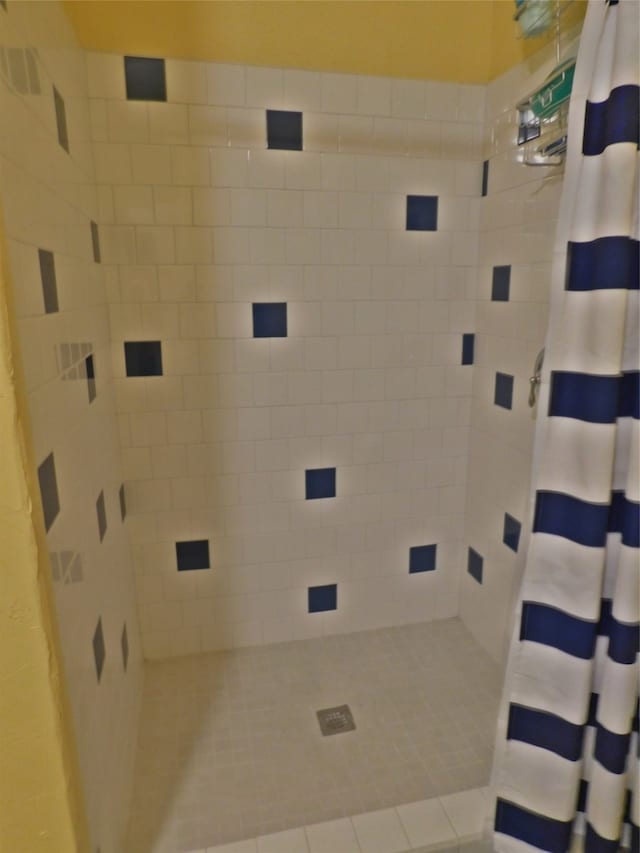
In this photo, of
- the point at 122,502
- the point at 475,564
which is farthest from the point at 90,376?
the point at 475,564

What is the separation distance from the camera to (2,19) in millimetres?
756

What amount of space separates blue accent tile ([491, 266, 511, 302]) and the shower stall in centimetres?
3

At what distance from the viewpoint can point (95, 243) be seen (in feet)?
4.72

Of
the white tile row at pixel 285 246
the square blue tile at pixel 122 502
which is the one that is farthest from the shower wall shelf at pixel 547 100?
the square blue tile at pixel 122 502

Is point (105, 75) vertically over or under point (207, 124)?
over

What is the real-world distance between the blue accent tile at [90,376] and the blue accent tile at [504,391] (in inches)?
44.7

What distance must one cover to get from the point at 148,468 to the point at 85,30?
116 cm

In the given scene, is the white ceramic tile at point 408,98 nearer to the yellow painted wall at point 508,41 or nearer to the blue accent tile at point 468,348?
the yellow painted wall at point 508,41

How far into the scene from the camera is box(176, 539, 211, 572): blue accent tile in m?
1.74

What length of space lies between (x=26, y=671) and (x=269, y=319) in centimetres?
115

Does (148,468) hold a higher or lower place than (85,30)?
lower

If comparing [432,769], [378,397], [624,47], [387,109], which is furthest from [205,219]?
[432,769]

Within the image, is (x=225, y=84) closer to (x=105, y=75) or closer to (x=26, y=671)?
(x=105, y=75)

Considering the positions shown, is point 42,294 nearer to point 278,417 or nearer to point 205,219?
point 205,219
